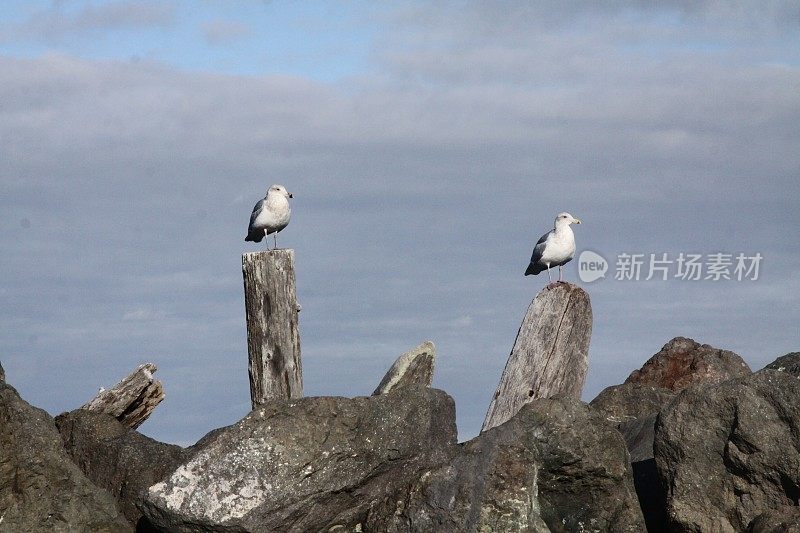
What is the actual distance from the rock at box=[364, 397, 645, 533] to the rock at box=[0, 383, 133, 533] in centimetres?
319

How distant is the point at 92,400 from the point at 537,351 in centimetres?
609

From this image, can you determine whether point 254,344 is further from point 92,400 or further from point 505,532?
point 505,532

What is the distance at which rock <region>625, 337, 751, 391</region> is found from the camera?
16.3 metres

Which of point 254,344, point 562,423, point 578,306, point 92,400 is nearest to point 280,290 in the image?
point 254,344

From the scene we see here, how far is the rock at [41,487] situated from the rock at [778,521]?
6.70 metres

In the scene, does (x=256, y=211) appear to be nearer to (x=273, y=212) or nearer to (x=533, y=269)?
(x=273, y=212)

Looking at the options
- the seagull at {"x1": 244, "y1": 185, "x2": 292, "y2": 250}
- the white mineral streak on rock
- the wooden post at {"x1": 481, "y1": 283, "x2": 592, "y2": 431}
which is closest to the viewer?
the white mineral streak on rock

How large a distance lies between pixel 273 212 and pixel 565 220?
4.86 m

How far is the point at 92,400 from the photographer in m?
15.3

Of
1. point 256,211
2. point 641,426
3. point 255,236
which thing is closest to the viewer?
point 641,426

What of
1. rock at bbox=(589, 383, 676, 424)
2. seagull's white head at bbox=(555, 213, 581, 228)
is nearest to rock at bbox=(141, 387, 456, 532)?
rock at bbox=(589, 383, 676, 424)

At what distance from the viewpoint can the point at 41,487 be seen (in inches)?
485

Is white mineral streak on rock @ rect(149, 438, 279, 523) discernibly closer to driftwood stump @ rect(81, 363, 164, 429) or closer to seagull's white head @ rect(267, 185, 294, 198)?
driftwood stump @ rect(81, 363, 164, 429)

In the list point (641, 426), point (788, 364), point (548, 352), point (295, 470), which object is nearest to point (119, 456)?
point (295, 470)
